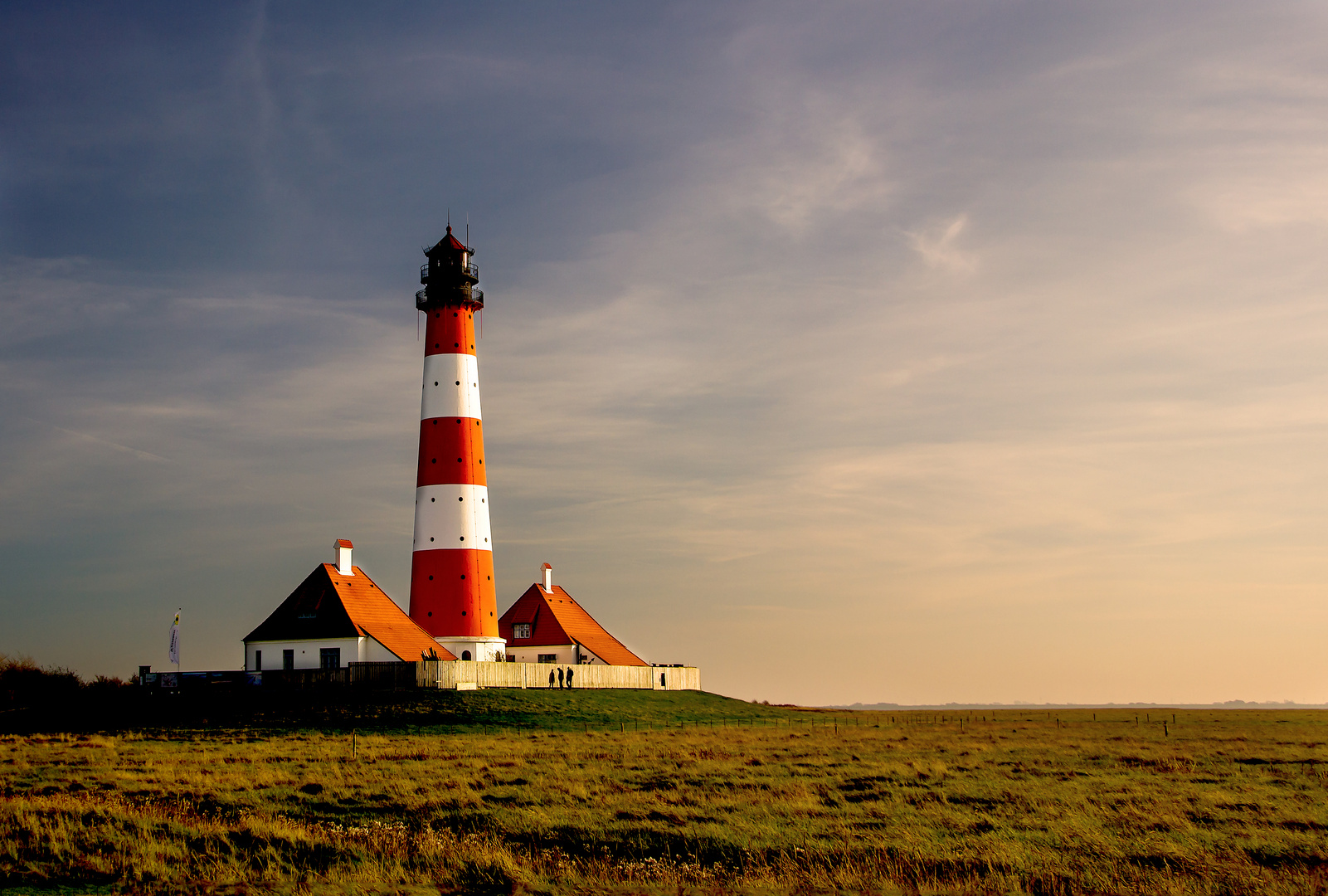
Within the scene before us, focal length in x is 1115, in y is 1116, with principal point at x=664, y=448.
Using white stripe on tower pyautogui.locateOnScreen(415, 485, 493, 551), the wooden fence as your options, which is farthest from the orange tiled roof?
white stripe on tower pyautogui.locateOnScreen(415, 485, 493, 551)

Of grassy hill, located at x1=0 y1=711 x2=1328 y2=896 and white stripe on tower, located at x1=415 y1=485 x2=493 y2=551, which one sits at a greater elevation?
white stripe on tower, located at x1=415 y1=485 x2=493 y2=551

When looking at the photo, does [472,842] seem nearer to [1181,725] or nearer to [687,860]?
[687,860]

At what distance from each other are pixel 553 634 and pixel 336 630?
16.7m

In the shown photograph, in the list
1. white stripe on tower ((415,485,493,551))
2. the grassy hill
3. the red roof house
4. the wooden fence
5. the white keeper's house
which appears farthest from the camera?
the red roof house

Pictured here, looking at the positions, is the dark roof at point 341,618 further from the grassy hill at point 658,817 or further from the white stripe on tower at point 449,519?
the grassy hill at point 658,817

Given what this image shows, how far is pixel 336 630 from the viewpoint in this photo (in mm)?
56750

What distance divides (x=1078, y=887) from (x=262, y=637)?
50.9 m

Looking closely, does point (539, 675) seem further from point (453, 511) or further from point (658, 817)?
point (658, 817)

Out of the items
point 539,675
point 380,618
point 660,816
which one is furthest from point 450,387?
point 660,816

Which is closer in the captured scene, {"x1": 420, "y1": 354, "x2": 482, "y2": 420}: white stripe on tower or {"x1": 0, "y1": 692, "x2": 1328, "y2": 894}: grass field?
{"x1": 0, "y1": 692, "x2": 1328, "y2": 894}: grass field

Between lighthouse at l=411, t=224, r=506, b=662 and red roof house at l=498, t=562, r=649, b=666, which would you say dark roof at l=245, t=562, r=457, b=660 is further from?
red roof house at l=498, t=562, r=649, b=666

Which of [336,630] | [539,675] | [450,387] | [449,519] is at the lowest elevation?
[539,675]

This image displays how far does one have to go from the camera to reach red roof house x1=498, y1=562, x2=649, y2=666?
6956cm

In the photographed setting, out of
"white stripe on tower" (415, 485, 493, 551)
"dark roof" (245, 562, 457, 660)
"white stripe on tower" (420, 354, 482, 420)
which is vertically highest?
"white stripe on tower" (420, 354, 482, 420)
